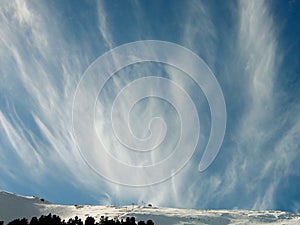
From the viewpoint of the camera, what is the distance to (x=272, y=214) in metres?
49.3

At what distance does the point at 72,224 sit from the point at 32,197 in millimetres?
35780

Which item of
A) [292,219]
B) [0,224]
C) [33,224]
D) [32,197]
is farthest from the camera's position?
[32,197]

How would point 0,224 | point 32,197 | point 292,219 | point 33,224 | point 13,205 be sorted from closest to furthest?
point 33,224 < point 0,224 < point 292,219 < point 13,205 < point 32,197

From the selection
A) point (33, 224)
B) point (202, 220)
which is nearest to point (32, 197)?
point (33, 224)

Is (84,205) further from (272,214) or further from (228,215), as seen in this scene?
(272,214)

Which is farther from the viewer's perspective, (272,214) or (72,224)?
(272,214)

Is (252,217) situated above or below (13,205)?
below

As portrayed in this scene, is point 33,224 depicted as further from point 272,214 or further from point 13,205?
point 272,214

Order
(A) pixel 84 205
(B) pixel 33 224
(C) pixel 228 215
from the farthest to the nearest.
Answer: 1. (A) pixel 84 205
2. (C) pixel 228 215
3. (B) pixel 33 224

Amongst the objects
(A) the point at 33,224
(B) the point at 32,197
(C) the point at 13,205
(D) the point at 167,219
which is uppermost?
(B) the point at 32,197

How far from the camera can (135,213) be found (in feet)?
151

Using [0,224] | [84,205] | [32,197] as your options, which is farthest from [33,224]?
[32,197]

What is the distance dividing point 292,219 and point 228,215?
9305 millimetres

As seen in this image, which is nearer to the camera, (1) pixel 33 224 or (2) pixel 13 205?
(1) pixel 33 224
